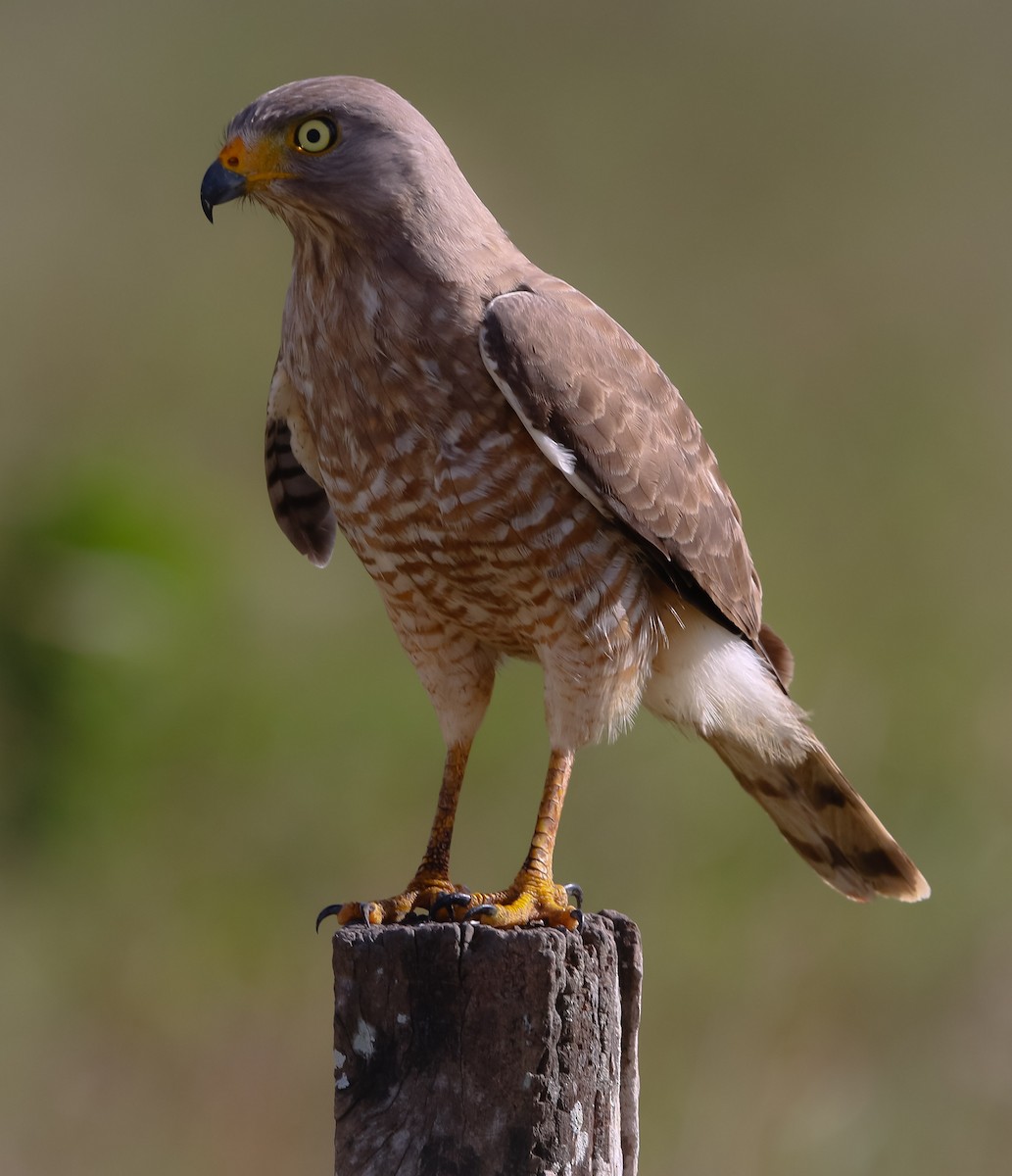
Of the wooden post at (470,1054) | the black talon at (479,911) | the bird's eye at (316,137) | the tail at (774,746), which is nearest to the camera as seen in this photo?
the wooden post at (470,1054)

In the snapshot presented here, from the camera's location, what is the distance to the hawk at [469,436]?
3.37m

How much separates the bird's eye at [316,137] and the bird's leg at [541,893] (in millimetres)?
1345

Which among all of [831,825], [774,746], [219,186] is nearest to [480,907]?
[774,746]

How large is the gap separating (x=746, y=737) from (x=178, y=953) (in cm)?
247

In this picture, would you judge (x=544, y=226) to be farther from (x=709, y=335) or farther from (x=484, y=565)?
(x=484, y=565)

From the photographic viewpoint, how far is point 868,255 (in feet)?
32.2

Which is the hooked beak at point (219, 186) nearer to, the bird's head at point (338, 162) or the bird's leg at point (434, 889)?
the bird's head at point (338, 162)

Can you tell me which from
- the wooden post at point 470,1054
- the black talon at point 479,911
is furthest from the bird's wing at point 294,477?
the wooden post at point 470,1054

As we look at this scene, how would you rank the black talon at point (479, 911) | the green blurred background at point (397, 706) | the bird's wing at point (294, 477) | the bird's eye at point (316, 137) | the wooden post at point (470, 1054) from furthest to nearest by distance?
the green blurred background at point (397, 706), the bird's wing at point (294, 477), the bird's eye at point (316, 137), the black talon at point (479, 911), the wooden post at point (470, 1054)

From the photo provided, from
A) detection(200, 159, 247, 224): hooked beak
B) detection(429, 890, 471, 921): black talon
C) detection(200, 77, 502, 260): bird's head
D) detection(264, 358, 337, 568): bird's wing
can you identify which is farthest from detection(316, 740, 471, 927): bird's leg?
detection(200, 159, 247, 224): hooked beak

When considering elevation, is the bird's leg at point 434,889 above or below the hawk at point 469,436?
below

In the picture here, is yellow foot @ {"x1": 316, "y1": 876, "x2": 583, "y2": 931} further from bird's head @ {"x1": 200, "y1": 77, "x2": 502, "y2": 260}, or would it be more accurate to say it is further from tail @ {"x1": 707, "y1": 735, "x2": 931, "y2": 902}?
bird's head @ {"x1": 200, "y1": 77, "x2": 502, "y2": 260}

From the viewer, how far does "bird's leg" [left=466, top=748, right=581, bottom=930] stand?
3.24 meters

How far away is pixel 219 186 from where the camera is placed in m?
3.38
